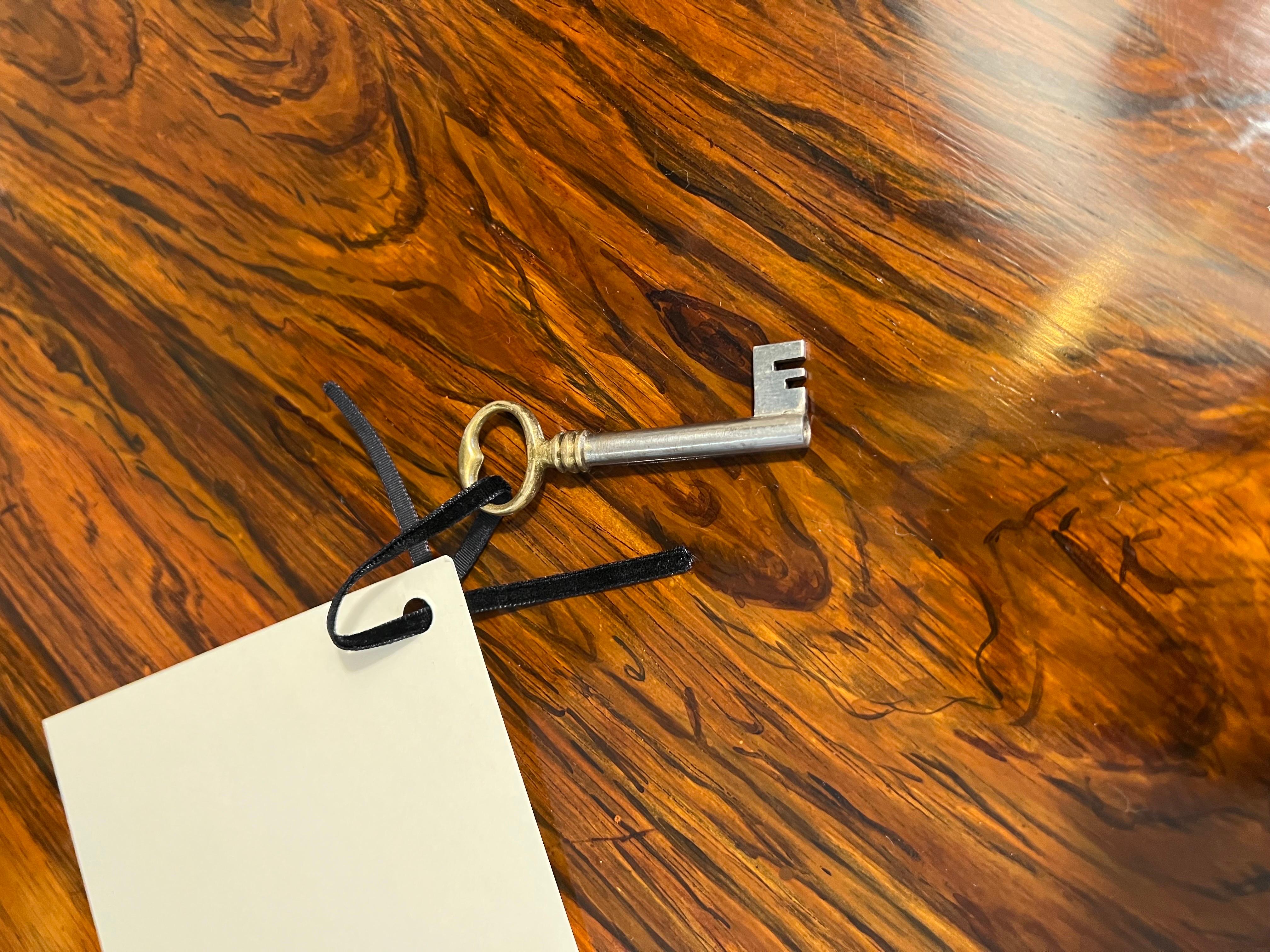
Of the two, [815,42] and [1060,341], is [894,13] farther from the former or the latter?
[1060,341]

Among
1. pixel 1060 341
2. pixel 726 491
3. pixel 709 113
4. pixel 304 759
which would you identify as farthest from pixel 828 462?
pixel 304 759

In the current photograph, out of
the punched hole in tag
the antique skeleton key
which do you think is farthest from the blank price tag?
the antique skeleton key

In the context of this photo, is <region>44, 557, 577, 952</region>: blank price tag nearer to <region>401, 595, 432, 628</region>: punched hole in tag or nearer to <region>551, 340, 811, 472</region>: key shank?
<region>401, 595, 432, 628</region>: punched hole in tag

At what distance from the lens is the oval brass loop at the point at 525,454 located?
2.37 ft

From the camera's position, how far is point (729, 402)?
721 mm

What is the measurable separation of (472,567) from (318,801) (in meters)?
0.24

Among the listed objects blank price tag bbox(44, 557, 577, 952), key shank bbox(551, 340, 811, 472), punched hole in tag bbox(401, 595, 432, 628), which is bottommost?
blank price tag bbox(44, 557, 577, 952)

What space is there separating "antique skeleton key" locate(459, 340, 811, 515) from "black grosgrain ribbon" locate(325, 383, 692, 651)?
0.07 ft

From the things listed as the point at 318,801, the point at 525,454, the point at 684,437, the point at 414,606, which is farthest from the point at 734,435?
the point at 318,801

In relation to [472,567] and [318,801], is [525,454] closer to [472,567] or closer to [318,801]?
[472,567]

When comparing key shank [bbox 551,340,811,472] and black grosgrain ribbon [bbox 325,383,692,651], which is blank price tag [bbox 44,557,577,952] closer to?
black grosgrain ribbon [bbox 325,383,692,651]

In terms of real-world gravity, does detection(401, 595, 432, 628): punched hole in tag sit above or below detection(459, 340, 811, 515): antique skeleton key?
below

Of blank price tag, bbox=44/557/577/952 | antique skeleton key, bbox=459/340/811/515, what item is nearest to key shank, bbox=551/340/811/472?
antique skeleton key, bbox=459/340/811/515

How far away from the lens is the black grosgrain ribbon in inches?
28.0
